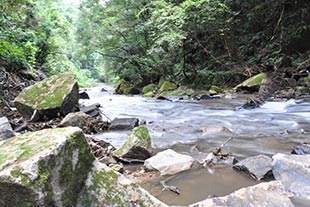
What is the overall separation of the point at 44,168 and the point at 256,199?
1.61 metres

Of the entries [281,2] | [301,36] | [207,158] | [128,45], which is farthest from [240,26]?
[207,158]

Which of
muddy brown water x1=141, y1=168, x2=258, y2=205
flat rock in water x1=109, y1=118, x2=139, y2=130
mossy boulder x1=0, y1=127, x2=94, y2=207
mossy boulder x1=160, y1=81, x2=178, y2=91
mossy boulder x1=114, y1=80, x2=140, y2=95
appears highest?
mossy boulder x1=0, y1=127, x2=94, y2=207

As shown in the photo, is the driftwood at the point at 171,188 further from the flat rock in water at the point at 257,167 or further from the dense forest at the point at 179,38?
the dense forest at the point at 179,38

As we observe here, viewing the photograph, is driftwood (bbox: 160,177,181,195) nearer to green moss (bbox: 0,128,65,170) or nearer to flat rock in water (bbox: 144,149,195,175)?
flat rock in water (bbox: 144,149,195,175)

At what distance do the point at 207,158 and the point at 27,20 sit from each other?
1180 centimetres

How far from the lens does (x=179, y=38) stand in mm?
12086

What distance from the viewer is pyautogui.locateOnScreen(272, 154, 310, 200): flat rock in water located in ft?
8.40

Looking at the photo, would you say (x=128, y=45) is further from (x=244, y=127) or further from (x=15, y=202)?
(x=15, y=202)

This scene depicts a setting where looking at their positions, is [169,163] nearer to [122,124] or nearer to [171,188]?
[171,188]

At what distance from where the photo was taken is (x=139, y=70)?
1773cm

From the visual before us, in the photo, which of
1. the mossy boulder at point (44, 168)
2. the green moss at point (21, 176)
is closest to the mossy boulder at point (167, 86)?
the mossy boulder at point (44, 168)

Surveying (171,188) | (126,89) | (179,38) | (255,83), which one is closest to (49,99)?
(171,188)

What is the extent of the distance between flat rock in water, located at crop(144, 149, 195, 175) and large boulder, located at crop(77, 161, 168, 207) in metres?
1.18

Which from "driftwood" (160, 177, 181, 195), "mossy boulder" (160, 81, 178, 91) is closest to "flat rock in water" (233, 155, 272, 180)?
"driftwood" (160, 177, 181, 195)
